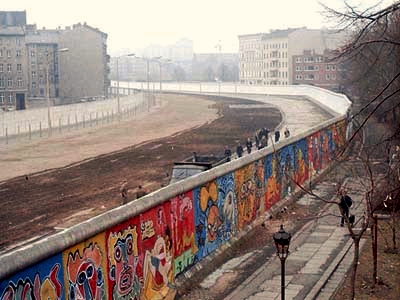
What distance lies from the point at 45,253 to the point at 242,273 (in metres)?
8.33

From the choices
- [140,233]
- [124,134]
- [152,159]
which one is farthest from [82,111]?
[140,233]

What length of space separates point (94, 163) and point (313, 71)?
101105mm

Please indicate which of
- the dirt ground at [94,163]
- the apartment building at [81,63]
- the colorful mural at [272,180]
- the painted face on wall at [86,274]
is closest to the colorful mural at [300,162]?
the colorful mural at [272,180]

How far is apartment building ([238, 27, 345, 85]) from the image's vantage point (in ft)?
496

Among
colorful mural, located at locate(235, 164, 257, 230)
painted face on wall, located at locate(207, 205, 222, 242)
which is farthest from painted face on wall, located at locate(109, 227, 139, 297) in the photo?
colorful mural, located at locate(235, 164, 257, 230)

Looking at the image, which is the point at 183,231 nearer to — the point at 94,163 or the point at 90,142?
the point at 94,163

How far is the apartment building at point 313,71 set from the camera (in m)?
138

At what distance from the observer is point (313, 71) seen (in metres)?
141

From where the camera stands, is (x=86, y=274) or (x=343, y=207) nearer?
(x=86, y=274)

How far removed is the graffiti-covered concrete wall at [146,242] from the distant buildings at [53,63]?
3327 inches

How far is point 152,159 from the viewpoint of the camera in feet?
158

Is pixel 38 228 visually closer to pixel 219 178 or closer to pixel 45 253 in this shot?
pixel 219 178

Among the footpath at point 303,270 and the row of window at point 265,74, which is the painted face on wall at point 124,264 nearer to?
the footpath at point 303,270

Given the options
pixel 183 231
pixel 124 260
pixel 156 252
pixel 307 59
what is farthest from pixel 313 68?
pixel 124 260
